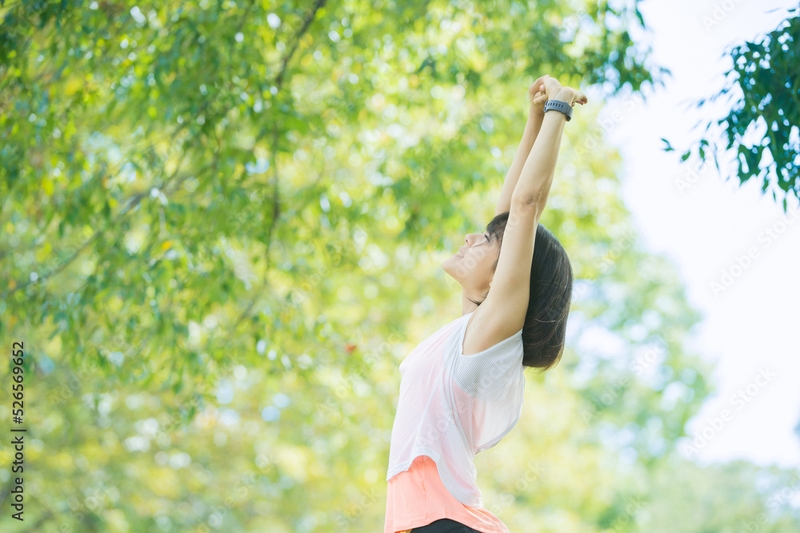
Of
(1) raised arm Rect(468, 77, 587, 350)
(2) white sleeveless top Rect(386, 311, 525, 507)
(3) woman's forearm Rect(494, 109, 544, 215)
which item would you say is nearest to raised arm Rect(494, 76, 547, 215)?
(3) woman's forearm Rect(494, 109, 544, 215)

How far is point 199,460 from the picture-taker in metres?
8.21

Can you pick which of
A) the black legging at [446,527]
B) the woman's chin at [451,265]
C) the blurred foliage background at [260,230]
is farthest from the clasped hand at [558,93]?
the blurred foliage background at [260,230]

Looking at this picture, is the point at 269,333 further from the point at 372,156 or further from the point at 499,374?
the point at 499,374

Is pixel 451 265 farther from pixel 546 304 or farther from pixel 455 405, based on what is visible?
pixel 455 405

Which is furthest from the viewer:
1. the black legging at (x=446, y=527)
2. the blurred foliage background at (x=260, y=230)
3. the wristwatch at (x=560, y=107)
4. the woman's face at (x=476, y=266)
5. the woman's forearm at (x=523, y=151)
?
the blurred foliage background at (x=260, y=230)

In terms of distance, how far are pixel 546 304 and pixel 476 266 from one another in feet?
0.77

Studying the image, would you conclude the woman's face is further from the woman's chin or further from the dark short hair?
the dark short hair

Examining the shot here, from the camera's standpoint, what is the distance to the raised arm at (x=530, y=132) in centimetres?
199

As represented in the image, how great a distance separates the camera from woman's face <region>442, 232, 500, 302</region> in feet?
6.25

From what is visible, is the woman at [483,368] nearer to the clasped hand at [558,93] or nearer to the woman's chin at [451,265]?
the clasped hand at [558,93]

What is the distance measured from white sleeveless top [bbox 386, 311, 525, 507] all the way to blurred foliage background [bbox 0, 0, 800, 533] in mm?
2500

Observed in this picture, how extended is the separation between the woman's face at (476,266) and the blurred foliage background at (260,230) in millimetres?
2390

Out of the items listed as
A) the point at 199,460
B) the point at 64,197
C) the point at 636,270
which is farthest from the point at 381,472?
the point at 636,270

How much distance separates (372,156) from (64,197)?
2.63 m
